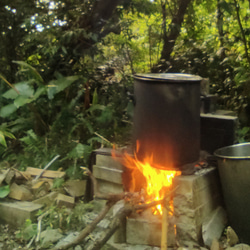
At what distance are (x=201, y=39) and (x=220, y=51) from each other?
1070 millimetres

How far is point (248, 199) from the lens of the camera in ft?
10.7

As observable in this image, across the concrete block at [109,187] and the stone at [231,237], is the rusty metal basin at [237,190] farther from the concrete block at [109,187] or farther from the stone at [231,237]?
the concrete block at [109,187]

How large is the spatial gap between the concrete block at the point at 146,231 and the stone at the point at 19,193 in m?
1.51

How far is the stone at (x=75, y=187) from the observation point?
167 inches

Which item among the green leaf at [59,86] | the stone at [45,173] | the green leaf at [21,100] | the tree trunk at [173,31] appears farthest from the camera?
the tree trunk at [173,31]

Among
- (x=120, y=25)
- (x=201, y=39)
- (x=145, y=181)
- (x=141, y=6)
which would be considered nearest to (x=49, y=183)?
(x=145, y=181)

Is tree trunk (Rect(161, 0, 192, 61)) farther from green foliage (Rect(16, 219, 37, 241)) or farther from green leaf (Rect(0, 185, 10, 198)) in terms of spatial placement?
green foliage (Rect(16, 219, 37, 241))

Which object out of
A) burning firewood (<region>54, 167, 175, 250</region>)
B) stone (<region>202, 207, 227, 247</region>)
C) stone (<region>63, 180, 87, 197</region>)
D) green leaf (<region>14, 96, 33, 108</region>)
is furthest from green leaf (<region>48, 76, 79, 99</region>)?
stone (<region>202, 207, 227, 247</region>)

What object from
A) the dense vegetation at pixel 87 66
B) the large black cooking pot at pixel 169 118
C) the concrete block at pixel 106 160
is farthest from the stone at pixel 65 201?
the large black cooking pot at pixel 169 118

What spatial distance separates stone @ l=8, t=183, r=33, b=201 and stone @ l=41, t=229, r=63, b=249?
73cm

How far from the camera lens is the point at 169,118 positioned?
335 cm

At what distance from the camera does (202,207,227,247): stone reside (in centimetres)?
326

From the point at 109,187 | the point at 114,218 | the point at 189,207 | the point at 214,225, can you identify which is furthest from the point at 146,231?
the point at 109,187

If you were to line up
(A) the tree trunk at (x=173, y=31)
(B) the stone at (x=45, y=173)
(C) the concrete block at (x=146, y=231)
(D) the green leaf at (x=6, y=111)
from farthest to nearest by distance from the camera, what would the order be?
1. (A) the tree trunk at (x=173, y=31)
2. (D) the green leaf at (x=6, y=111)
3. (B) the stone at (x=45, y=173)
4. (C) the concrete block at (x=146, y=231)
